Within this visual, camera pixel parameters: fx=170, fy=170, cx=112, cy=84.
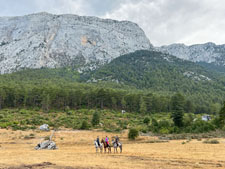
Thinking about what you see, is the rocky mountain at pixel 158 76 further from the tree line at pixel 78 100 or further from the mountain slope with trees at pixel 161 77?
the tree line at pixel 78 100

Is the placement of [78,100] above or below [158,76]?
below

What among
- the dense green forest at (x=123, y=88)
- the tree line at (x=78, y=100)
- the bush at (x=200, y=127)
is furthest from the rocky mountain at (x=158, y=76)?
the bush at (x=200, y=127)

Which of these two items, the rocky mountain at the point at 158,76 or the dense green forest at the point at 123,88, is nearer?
the dense green forest at the point at 123,88

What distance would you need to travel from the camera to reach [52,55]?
19750 cm

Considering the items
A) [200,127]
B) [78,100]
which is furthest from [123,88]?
[200,127]

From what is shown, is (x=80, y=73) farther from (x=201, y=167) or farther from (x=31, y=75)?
(x=201, y=167)

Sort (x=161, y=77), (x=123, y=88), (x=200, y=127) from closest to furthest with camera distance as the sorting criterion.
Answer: (x=200, y=127) → (x=123, y=88) → (x=161, y=77)

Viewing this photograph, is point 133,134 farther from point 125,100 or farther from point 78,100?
point 78,100

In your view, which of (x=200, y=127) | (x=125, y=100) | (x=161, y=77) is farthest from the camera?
(x=161, y=77)

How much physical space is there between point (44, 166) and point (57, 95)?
219 ft

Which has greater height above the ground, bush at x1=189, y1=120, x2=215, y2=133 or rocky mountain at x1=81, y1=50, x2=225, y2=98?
rocky mountain at x1=81, y1=50, x2=225, y2=98

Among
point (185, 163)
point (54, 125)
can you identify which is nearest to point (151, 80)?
point (54, 125)

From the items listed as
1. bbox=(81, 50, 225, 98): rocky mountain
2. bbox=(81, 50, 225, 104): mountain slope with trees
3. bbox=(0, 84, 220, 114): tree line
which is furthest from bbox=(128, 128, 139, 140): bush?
bbox=(81, 50, 225, 98): rocky mountain

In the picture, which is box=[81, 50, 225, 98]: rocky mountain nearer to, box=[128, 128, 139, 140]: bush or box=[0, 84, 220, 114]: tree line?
box=[0, 84, 220, 114]: tree line
